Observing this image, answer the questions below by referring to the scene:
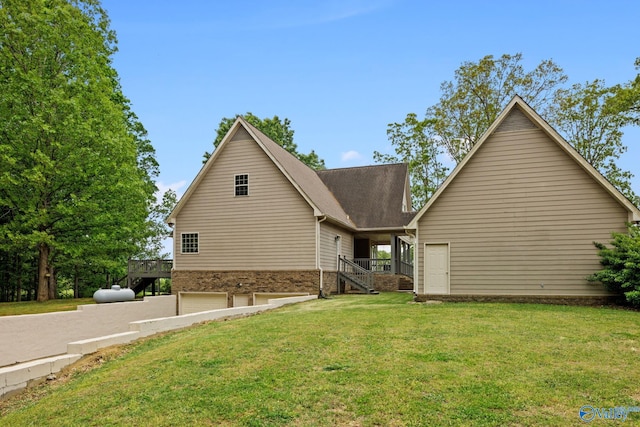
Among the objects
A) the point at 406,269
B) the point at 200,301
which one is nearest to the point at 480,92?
the point at 406,269

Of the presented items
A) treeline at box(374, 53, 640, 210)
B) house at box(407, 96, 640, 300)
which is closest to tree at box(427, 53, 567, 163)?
treeline at box(374, 53, 640, 210)

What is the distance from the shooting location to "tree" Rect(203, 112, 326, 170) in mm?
38938

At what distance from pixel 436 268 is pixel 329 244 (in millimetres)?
6826

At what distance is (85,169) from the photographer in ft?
67.3

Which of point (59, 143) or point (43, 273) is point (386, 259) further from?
point (43, 273)

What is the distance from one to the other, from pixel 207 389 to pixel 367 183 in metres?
21.5

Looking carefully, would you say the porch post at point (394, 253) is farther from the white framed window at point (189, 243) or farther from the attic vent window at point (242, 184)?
the white framed window at point (189, 243)

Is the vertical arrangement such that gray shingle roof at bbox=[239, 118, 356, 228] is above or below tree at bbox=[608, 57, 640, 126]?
below

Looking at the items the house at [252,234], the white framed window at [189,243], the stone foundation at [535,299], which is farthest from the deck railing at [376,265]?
the stone foundation at [535,299]

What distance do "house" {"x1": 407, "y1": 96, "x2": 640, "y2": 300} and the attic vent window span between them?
8.47m

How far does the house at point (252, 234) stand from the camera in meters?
19.2

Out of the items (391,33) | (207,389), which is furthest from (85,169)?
(207,389)

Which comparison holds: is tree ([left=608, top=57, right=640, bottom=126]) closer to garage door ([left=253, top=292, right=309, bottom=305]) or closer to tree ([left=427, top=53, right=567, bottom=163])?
tree ([left=427, top=53, right=567, bottom=163])

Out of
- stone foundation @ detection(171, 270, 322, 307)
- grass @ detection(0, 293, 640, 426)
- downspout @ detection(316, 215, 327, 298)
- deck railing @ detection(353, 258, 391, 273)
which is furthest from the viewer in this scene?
deck railing @ detection(353, 258, 391, 273)
